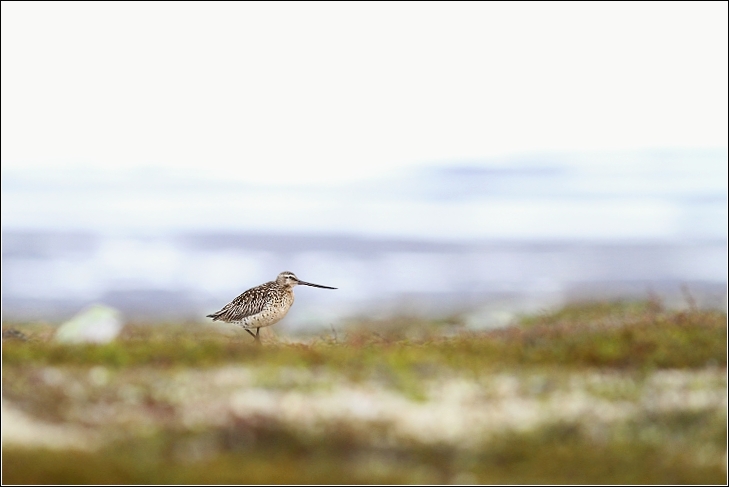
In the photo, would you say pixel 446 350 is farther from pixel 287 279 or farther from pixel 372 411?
pixel 287 279

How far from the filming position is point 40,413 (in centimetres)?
1309

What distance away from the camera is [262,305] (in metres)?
16.2

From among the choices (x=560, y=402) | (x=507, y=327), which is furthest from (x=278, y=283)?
(x=560, y=402)

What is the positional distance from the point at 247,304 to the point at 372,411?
14.8 feet

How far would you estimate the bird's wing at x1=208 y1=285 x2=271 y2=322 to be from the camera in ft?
53.3

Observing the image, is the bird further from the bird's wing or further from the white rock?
the white rock

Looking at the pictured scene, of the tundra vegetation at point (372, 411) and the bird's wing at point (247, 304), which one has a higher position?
the bird's wing at point (247, 304)

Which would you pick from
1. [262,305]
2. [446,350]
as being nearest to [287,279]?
[262,305]

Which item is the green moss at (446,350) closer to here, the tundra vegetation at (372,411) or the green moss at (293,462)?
the tundra vegetation at (372,411)

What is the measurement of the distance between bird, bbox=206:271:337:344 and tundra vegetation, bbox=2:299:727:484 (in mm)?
578

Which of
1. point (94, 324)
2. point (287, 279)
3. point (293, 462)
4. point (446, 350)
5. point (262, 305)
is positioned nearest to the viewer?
point (293, 462)

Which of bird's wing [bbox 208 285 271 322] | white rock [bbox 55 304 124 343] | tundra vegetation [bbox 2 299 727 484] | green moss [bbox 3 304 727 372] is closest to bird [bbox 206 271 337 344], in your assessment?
bird's wing [bbox 208 285 271 322]

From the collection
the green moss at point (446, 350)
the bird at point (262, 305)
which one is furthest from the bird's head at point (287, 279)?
the green moss at point (446, 350)

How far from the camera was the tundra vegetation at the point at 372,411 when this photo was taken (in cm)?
1210
